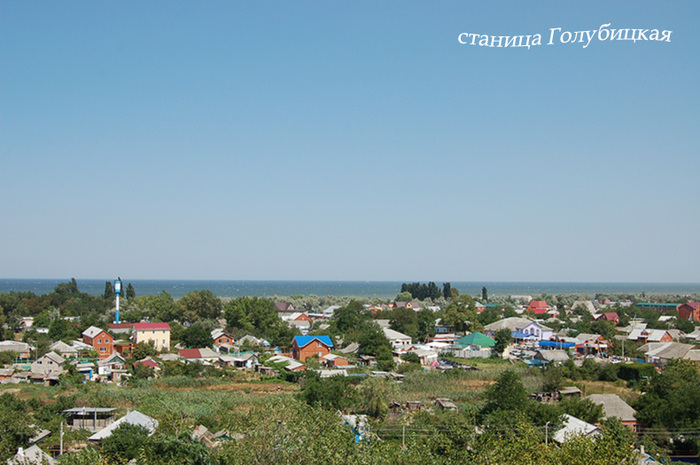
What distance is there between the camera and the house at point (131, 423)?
17.0 meters

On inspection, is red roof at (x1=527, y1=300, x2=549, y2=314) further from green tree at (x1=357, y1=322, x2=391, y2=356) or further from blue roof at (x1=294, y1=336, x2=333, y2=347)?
blue roof at (x1=294, y1=336, x2=333, y2=347)

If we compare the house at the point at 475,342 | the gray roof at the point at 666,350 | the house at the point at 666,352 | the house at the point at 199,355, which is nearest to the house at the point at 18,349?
the house at the point at 199,355

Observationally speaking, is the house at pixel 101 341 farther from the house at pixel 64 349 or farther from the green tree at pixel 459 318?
the green tree at pixel 459 318

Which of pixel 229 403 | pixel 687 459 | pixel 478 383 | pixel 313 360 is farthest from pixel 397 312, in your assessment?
pixel 687 459

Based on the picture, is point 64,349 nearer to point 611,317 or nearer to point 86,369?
point 86,369

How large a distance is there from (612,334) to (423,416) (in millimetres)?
27996

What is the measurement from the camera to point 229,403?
22688 millimetres

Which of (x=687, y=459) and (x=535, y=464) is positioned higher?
(x=535, y=464)

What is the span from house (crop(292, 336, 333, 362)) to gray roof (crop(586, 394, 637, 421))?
1766 centimetres

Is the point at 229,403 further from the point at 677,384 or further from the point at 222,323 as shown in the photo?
the point at 222,323

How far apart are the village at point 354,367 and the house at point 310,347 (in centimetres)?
9

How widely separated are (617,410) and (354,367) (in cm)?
1455

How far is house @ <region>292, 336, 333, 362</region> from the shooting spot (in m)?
34.9

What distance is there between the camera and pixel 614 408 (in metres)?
20.2
